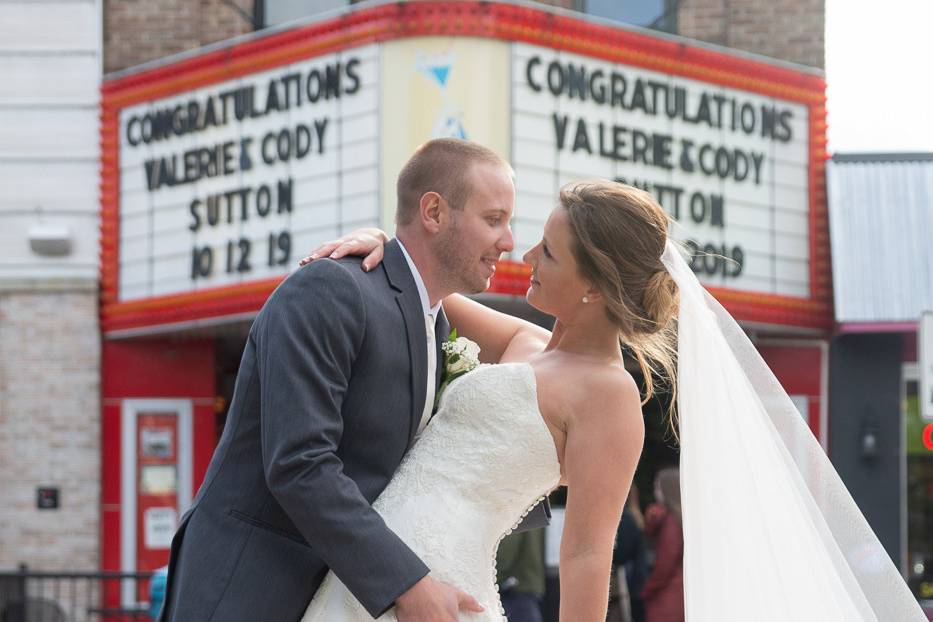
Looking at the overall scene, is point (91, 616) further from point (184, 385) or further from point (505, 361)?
point (505, 361)

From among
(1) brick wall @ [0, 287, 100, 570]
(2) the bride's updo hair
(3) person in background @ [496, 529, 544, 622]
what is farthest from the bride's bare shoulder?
(1) brick wall @ [0, 287, 100, 570]

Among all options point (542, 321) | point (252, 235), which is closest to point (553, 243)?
point (252, 235)

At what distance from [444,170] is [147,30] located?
11.0m

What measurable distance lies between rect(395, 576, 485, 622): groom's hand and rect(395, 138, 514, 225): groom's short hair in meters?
0.91

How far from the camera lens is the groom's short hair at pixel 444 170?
3.28m

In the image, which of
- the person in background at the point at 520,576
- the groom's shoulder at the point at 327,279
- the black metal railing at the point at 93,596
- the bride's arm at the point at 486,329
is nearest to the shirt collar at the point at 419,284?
the groom's shoulder at the point at 327,279

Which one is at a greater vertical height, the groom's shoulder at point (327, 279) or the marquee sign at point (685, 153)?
the marquee sign at point (685, 153)

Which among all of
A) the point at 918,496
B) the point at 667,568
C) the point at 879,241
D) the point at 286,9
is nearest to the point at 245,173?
the point at 286,9

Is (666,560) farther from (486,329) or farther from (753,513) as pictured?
(753,513)

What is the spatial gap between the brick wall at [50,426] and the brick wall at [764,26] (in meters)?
6.67

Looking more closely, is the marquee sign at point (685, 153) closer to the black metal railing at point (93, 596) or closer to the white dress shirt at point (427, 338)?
the black metal railing at point (93, 596)

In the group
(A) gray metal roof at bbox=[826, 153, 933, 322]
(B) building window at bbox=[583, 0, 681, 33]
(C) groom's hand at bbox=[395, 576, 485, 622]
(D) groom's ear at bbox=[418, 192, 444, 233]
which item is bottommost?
(C) groom's hand at bbox=[395, 576, 485, 622]

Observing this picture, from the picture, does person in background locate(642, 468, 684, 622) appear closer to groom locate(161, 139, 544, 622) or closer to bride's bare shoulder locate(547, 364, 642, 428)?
bride's bare shoulder locate(547, 364, 642, 428)

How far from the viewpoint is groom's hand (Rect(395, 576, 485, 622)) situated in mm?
2918
